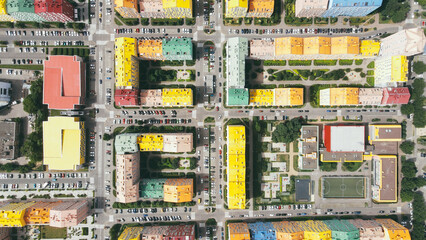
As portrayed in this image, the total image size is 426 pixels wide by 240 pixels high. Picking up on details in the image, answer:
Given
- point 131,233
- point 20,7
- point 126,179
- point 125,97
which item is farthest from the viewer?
point 131,233

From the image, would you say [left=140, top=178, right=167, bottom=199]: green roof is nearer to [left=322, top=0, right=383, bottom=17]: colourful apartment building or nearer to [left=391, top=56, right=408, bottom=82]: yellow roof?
[left=322, top=0, right=383, bottom=17]: colourful apartment building

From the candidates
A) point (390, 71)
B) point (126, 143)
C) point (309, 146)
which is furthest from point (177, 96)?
point (390, 71)

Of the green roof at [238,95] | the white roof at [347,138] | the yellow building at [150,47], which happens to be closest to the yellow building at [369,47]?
the white roof at [347,138]

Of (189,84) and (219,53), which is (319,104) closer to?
(219,53)

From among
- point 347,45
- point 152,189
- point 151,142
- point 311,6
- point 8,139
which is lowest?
point 152,189

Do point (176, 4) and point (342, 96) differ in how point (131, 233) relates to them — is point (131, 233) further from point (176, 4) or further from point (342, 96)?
point (342, 96)

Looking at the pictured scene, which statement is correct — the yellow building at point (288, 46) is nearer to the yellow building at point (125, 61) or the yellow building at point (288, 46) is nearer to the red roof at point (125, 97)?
the yellow building at point (125, 61)
